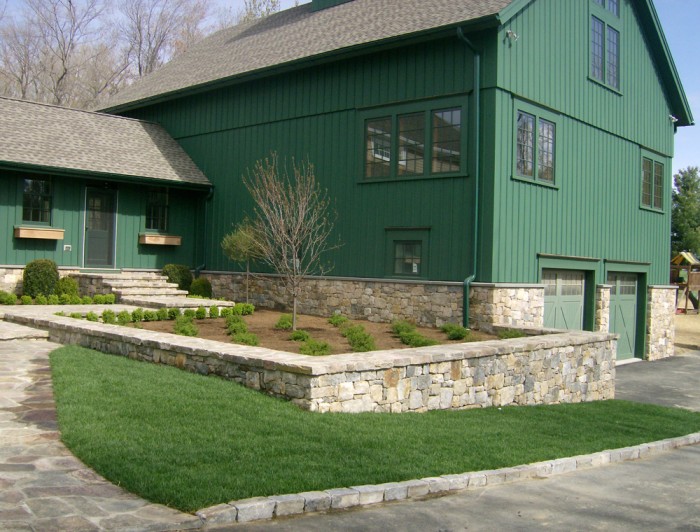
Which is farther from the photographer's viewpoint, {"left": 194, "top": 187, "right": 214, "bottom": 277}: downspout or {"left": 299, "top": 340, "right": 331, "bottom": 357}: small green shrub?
{"left": 194, "top": 187, "right": 214, "bottom": 277}: downspout

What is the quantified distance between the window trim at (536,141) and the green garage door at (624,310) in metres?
4.29

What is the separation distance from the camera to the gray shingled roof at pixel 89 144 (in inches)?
701

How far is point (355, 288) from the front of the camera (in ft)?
54.3

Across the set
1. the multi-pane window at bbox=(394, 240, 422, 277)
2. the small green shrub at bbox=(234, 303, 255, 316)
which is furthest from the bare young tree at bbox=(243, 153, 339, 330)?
the multi-pane window at bbox=(394, 240, 422, 277)

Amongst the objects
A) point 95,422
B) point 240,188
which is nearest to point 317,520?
point 95,422

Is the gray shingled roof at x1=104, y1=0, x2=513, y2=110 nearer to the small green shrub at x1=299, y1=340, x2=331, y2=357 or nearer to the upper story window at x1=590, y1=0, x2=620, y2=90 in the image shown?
the upper story window at x1=590, y1=0, x2=620, y2=90

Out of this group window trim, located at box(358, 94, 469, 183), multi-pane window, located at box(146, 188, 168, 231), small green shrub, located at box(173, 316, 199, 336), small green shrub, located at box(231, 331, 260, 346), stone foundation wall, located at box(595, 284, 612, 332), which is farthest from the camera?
multi-pane window, located at box(146, 188, 168, 231)

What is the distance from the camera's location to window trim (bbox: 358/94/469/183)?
14922 mm

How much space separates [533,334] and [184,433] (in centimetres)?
837

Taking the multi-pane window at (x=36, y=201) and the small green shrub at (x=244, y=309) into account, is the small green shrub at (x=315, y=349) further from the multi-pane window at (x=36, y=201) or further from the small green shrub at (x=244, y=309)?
the multi-pane window at (x=36, y=201)

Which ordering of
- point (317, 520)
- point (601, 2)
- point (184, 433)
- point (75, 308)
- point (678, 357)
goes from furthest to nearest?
point (678, 357) < point (601, 2) < point (75, 308) < point (184, 433) < point (317, 520)

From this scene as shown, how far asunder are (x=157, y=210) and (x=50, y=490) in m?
15.5

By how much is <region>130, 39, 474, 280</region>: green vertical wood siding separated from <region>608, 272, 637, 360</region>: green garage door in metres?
6.64

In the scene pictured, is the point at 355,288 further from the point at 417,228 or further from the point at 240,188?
the point at 240,188
